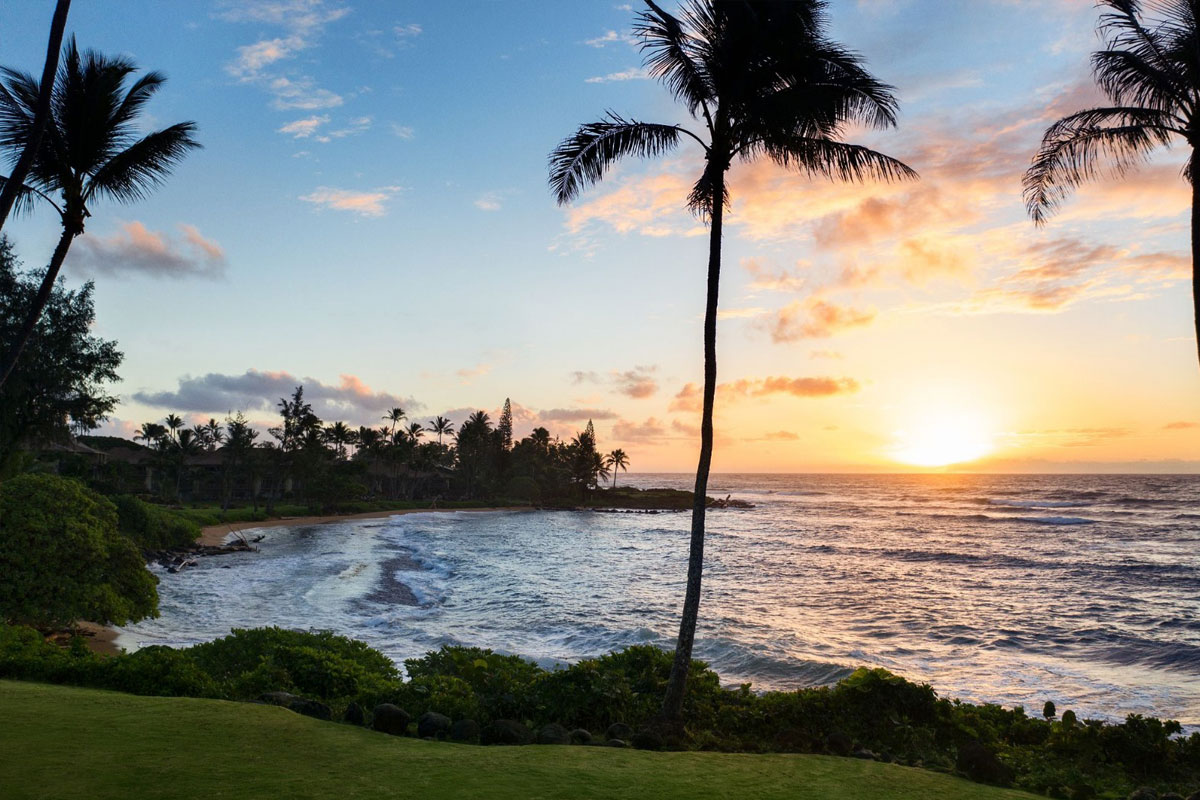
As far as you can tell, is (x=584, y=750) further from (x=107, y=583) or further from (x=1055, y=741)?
(x=107, y=583)

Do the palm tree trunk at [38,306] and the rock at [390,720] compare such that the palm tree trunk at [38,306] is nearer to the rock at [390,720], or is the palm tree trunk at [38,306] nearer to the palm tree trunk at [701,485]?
the rock at [390,720]

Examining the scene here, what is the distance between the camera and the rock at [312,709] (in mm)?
9156

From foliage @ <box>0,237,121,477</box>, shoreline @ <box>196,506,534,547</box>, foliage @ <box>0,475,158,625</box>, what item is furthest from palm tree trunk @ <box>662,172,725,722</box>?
shoreline @ <box>196,506,534,547</box>

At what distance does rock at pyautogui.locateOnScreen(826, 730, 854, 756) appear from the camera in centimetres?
958

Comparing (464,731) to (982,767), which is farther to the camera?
(464,731)

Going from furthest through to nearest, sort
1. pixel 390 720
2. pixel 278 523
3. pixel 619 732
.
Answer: pixel 278 523 → pixel 619 732 → pixel 390 720

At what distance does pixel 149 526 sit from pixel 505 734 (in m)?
42.5

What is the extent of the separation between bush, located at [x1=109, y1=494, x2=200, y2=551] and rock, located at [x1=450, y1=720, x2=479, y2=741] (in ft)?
122

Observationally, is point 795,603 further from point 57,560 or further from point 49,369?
point 49,369

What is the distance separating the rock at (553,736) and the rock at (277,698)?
127 inches

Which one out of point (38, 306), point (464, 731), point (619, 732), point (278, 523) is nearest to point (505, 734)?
point (464, 731)

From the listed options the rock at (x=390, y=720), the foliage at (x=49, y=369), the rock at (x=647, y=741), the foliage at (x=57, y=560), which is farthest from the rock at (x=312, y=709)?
the foliage at (x=49, y=369)

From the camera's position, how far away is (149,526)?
43.1 metres

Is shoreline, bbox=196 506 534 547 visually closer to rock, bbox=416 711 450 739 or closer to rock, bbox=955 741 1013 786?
rock, bbox=416 711 450 739
